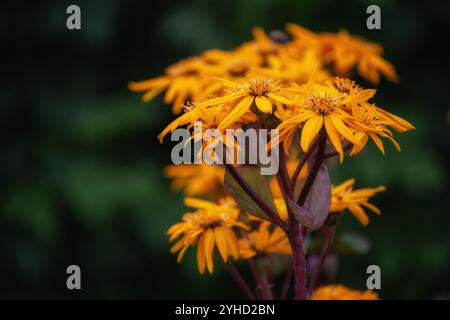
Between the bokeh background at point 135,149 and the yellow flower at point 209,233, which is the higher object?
the bokeh background at point 135,149

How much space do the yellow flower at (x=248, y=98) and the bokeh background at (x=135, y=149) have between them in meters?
1.43

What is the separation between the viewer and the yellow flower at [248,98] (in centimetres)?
81

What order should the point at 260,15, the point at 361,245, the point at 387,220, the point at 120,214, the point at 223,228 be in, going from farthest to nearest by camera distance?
1. the point at 120,214
2. the point at 387,220
3. the point at 260,15
4. the point at 361,245
5. the point at 223,228

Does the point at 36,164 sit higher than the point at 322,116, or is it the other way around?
the point at 36,164

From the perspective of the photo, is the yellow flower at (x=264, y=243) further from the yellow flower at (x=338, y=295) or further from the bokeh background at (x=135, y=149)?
the bokeh background at (x=135, y=149)

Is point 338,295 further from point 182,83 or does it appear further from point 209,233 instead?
point 182,83

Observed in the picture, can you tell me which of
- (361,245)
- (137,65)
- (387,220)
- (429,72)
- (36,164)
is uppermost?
(137,65)

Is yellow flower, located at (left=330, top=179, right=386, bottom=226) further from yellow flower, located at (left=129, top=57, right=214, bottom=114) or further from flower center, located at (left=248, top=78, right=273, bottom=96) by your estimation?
yellow flower, located at (left=129, top=57, right=214, bottom=114)

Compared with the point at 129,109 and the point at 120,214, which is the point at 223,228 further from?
the point at 120,214

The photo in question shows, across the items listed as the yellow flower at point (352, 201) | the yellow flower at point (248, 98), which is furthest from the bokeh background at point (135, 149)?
the yellow flower at point (248, 98)

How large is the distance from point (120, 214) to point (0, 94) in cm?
80

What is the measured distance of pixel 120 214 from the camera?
276cm

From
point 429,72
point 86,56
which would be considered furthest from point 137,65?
point 429,72
